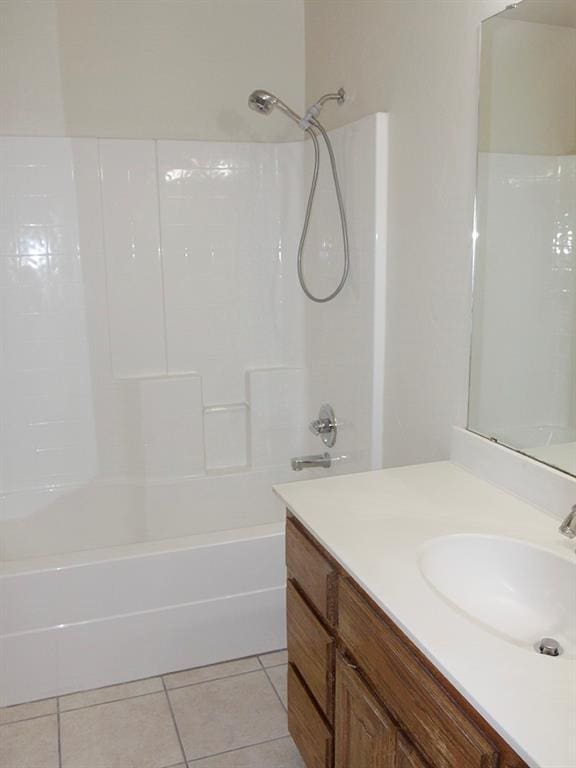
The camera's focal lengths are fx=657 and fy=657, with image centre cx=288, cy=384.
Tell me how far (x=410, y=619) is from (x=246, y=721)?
4.12ft

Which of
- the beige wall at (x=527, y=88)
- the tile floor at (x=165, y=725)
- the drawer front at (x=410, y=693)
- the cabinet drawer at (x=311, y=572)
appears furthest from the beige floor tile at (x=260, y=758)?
the beige wall at (x=527, y=88)

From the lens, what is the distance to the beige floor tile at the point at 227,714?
1958 millimetres

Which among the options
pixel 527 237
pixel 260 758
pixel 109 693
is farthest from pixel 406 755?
pixel 109 693

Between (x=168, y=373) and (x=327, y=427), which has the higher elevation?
(x=168, y=373)

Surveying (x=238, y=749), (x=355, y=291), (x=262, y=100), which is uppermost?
(x=262, y=100)

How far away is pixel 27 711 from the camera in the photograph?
209 cm

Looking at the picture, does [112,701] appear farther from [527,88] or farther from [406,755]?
[527,88]

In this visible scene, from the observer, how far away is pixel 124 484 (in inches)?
109

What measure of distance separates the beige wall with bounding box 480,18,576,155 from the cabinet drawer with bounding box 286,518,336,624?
1024 millimetres

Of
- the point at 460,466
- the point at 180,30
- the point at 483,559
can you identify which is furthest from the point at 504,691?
the point at 180,30


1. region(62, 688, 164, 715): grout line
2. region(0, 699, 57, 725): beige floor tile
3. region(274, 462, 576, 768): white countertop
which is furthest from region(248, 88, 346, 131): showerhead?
region(0, 699, 57, 725): beige floor tile

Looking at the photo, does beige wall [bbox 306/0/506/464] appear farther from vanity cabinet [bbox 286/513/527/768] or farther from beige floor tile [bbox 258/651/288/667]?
beige floor tile [bbox 258/651/288/667]

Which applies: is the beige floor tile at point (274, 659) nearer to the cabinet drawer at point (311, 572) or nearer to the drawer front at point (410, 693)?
the cabinet drawer at point (311, 572)

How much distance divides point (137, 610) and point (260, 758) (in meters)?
0.60
